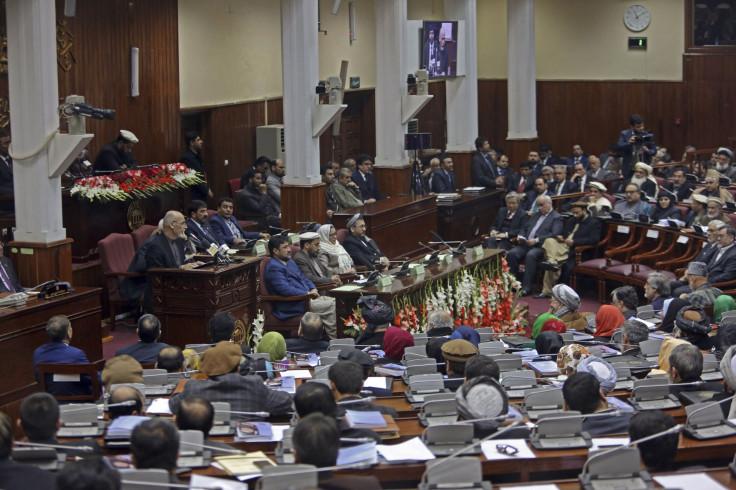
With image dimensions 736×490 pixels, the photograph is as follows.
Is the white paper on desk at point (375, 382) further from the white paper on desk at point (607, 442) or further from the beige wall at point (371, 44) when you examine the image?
the beige wall at point (371, 44)

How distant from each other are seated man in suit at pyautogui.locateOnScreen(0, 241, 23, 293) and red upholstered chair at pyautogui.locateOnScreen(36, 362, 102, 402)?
2.45 metres

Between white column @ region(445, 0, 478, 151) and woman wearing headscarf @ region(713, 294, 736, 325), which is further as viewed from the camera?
white column @ region(445, 0, 478, 151)

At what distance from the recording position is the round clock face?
2022 cm

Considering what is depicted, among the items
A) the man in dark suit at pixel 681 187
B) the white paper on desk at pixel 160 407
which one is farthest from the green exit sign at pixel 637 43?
the white paper on desk at pixel 160 407

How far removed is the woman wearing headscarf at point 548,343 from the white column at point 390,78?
8365 mm

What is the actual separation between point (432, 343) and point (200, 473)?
114 inches

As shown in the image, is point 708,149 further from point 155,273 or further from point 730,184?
point 155,273

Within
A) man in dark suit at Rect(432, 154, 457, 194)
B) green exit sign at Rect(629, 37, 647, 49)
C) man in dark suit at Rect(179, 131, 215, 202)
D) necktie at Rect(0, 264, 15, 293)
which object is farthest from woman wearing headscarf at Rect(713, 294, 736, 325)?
green exit sign at Rect(629, 37, 647, 49)

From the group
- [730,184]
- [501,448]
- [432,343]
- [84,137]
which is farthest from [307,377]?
[730,184]

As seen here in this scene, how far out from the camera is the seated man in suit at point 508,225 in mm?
14000

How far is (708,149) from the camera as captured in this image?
18922mm

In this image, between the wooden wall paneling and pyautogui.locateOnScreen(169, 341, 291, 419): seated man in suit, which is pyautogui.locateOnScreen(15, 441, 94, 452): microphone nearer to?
pyautogui.locateOnScreen(169, 341, 291, 419): seated man in suit

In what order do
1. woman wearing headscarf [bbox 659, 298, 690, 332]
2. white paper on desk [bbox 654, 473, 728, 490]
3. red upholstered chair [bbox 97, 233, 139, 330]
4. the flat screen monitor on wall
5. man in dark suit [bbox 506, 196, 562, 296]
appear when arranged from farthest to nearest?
1. the flat screen monitor on wall
2. man in dark suit [bbox 506, 196, 562, 296]
3. red upholstered chair [bbox 97, 233, 139, 330]
4. woman wearing headscarf [bbox 659, 298, 690, 332]
5. white paper on desk [bbox 654, 473, 728, 490]

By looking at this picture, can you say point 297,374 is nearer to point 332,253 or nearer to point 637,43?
point 332,253
